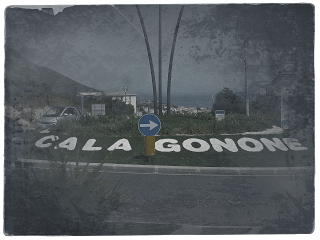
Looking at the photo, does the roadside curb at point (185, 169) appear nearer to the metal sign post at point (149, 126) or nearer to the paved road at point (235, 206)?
the paved road at point (235, 206)

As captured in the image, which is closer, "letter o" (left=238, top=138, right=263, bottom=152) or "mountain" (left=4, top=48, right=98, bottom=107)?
"mountain" (left=4, top=48, right=98, bottom=107)

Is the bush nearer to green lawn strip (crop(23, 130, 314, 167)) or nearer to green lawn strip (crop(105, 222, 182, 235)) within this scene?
green lawn strip (crop(105, 222, 182, 235))

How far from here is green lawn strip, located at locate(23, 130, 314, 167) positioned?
4.12 metres

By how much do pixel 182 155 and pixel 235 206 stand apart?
3.78 ft

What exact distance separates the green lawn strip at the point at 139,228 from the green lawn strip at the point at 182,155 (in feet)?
3.04

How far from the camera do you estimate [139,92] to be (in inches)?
176

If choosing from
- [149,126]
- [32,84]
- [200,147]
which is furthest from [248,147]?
[32,84]

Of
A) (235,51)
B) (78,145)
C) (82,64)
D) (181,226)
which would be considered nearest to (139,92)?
(82,64)

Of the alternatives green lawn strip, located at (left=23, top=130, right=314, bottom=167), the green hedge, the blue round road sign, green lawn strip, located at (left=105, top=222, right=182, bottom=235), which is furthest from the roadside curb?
green lawn strip, located at (left=105, top=222, right=182, bottom=235)

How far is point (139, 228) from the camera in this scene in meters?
3.86

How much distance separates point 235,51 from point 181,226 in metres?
2.73

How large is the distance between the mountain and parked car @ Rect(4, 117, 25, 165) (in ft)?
1.02

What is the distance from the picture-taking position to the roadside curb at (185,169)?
13.3 ft

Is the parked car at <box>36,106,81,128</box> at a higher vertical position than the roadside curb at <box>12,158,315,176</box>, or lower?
higher
